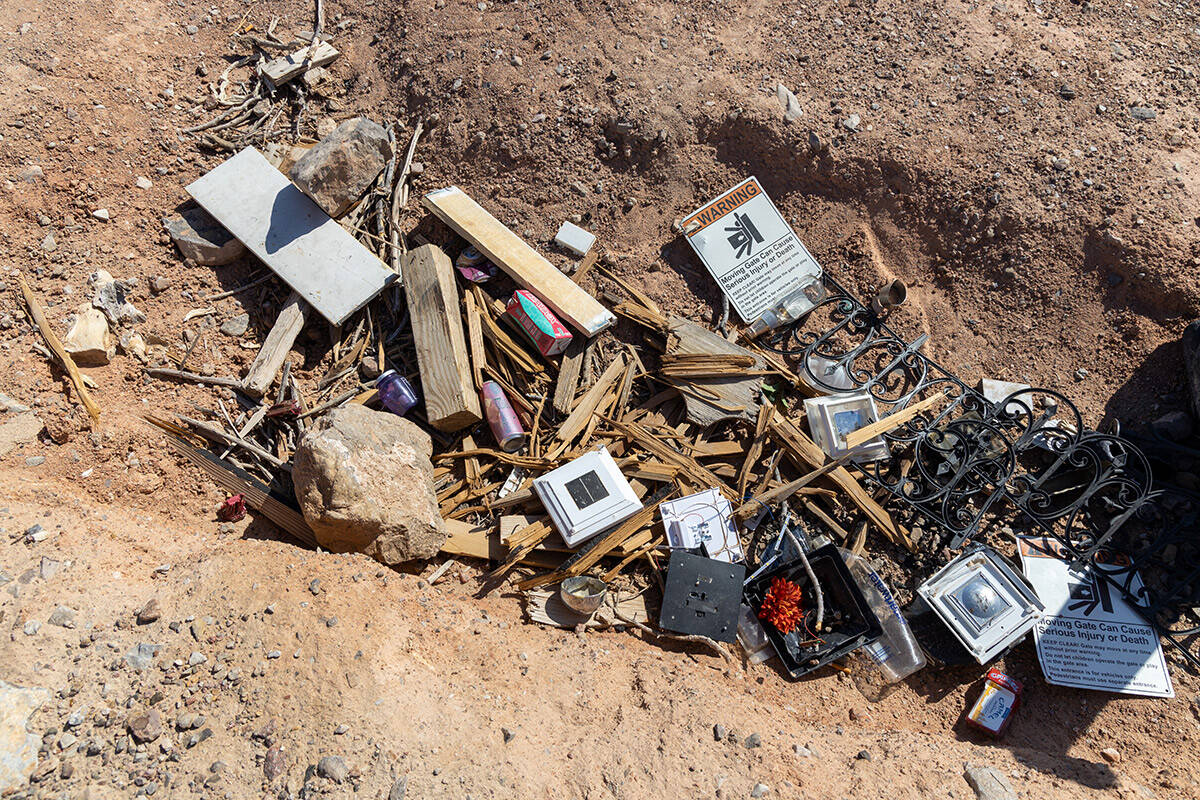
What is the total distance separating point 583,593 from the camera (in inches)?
142

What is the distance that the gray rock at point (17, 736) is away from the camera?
8.09 feet

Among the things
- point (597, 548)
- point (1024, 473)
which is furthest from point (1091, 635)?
point (597, 548)

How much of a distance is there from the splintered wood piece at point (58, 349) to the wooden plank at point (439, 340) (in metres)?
1.71

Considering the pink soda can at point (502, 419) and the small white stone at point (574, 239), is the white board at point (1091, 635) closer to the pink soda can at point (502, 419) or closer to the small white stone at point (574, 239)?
the pink soda can at point (502, 419)

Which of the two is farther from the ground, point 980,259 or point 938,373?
point 980,259

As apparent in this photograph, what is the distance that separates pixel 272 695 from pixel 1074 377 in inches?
194

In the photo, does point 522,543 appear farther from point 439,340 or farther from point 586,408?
point 439,340

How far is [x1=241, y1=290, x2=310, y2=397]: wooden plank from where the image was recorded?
401 centimetres

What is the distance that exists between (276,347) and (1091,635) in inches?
191

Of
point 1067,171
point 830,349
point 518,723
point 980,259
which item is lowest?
point 518,723

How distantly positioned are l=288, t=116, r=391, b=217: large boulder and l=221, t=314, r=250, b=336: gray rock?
33.1 inches

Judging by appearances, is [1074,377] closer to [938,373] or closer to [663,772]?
[938,373]

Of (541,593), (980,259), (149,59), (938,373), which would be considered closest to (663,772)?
(541,593)

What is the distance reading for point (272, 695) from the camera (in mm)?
2809
